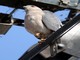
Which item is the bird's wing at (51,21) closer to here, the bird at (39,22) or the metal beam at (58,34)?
the bird at (39,22)

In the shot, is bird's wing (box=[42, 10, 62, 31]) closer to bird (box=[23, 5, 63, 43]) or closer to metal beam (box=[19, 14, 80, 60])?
bird (box=[23, 5, 63, 43])

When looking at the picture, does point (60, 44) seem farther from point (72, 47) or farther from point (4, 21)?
point (4, 21)

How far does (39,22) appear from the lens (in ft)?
8.27

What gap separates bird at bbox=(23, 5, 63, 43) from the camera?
2.40m

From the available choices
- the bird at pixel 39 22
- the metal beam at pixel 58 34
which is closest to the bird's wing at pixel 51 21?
the bird at pixel 39 22

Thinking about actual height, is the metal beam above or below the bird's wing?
above

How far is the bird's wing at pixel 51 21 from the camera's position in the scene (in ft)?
7.42

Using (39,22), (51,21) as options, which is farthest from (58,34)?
(39,22)

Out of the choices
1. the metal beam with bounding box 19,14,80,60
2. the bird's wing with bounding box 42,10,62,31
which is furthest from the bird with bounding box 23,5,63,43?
the metal beam with bounding box 19,14,80,60

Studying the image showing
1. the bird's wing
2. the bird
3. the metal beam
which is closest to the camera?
the metal beam

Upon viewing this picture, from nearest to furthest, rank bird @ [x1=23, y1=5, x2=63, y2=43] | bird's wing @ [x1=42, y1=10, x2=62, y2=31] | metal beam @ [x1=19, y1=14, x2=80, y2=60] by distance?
metal beam @ [x1=19, y1=14, x2=80, y2=60], bird's wing @ [x1=42, y1=10, x2=62, y2=31], bird @ [x1=23, y1=5, x2=63, y2=43]

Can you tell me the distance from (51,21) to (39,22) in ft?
0.55

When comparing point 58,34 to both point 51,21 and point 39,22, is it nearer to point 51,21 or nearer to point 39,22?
point 51,21

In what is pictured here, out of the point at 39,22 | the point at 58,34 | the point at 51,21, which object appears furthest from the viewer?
the point at 39,22
